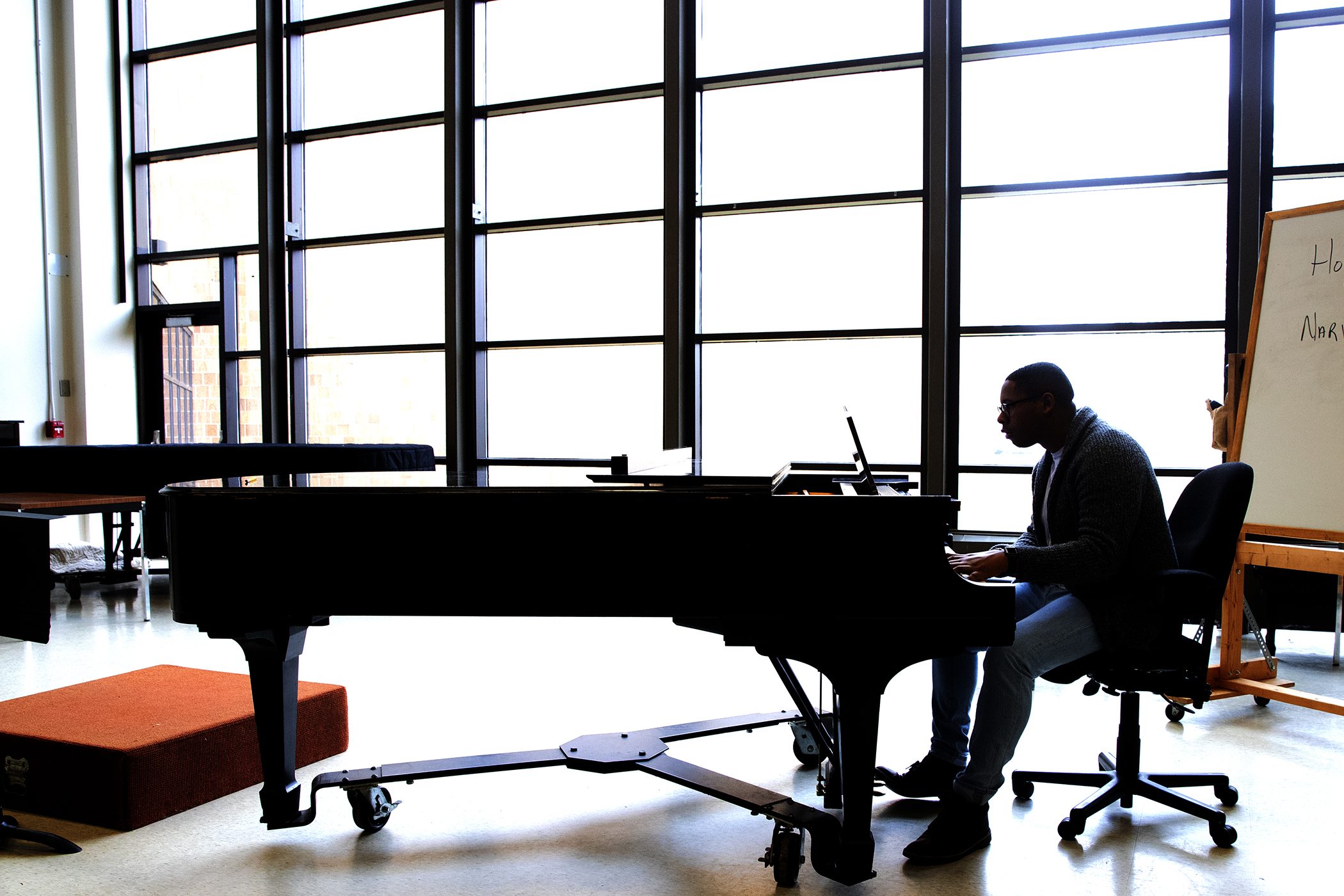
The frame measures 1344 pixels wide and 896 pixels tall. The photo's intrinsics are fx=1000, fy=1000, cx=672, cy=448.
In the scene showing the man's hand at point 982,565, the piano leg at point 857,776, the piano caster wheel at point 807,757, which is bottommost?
the piano caster wheel at point 807,757

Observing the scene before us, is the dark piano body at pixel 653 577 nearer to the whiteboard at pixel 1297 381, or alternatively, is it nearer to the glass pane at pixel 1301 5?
the whiteboard at pixel 1297 381

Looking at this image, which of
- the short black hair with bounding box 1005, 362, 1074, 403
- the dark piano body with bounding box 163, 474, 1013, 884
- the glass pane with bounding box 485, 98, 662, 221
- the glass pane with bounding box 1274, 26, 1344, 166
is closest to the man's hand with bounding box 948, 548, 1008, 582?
the dark piano body with bounding box 163, 474, 1013, 884

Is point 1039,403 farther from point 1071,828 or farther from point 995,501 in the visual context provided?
point 995,501

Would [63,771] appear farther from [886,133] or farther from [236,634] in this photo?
[886,133]

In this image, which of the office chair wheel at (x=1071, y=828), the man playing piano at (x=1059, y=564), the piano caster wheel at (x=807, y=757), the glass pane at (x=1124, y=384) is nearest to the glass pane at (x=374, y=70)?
the glass pane at (x=1124, y=384)

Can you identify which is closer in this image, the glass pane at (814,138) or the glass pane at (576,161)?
the glass pane at (814,138)

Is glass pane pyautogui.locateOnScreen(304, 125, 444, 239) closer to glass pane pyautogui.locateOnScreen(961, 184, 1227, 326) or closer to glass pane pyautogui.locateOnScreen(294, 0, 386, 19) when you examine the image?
glass pane pyautogui.locateOnScreen(294, 0, 386, 19)

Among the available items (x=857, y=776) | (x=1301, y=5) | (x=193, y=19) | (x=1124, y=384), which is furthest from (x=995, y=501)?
(x=193, y=19)

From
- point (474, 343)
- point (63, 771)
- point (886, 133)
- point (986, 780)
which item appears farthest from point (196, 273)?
point (986, 780)

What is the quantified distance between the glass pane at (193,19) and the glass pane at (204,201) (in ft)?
2.95

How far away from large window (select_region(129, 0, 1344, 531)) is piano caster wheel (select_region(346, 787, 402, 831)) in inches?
78.2

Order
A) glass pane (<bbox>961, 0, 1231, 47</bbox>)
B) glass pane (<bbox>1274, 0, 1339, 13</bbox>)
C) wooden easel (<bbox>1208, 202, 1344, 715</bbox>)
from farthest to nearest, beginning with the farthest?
glass pane (<bbox>961, 0, 1231, 47</bbox>)
glass pane (<bbox>1274, 0, 1339, 13</bbox>)
wooden easel (<bbox>1208, 202, 1344, 715</bbox>)

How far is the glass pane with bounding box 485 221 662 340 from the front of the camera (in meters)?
6.06

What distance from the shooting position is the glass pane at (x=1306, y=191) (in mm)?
4688
